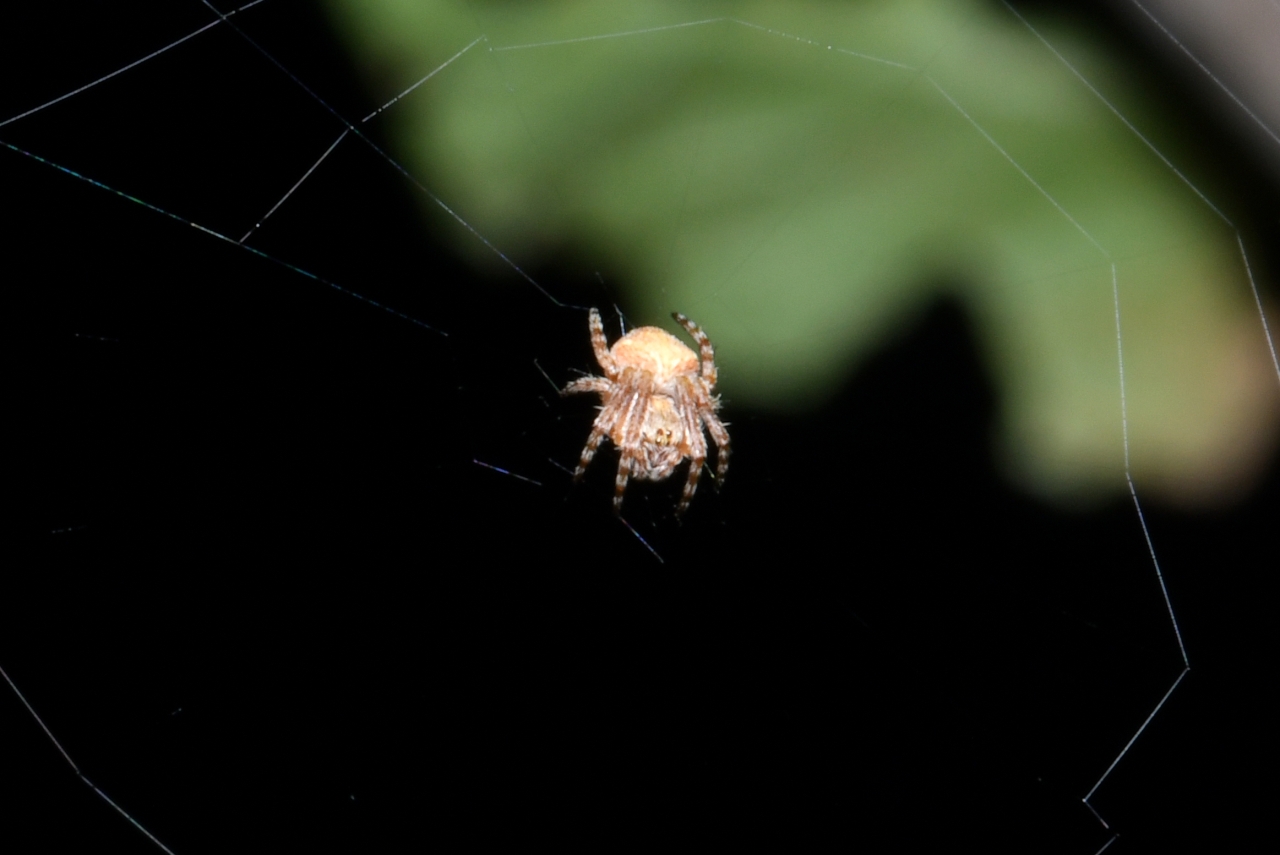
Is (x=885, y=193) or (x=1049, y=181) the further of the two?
(x=885, y=193)

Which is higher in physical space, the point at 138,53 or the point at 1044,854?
the point at 138,53

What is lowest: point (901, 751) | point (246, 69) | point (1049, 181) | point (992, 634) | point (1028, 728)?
point (901, 751)

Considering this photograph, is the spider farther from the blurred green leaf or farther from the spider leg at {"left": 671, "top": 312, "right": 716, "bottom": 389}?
the blurred green leaf

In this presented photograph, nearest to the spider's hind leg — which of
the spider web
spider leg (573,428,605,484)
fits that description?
the spider web

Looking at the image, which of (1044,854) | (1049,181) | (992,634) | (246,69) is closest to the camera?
(1049,181)

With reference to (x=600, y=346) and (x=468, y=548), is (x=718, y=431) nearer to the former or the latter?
(x=600, y=346)

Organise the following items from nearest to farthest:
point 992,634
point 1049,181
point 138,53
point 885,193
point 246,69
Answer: point 1049,181 → point 885,193 → point 138,53 → point 246,69 → point 992,634

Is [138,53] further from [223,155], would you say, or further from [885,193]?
[885,193]

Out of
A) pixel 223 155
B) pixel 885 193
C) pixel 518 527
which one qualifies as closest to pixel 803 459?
pixel 518 527
